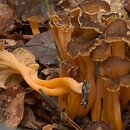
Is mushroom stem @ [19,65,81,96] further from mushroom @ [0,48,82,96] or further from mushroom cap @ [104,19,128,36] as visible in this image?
mushroom cap @ [104,19,128,36]

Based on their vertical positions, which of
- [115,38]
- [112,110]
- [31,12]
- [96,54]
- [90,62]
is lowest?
[112,110]

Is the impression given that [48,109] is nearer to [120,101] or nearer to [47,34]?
[120,101]

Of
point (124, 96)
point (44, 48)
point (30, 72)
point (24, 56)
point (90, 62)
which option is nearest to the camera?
point (90, 62)

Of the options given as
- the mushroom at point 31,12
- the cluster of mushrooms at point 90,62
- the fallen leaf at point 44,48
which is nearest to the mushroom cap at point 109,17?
the cluster of mushrooms at point 90,62

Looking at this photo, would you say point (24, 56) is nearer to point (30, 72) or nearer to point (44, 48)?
point (30, 72)

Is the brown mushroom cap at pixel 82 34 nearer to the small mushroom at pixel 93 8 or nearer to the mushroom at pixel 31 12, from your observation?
the small mushroom at pixel 93 8

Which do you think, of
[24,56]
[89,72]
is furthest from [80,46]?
[24,56]

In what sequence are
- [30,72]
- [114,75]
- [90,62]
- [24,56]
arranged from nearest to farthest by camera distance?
[114,75] → [90,62] → [30,72] → [24,56]

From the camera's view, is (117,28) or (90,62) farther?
(90,62)

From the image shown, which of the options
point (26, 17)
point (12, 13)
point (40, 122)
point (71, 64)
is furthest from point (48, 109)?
point (12, 13)
